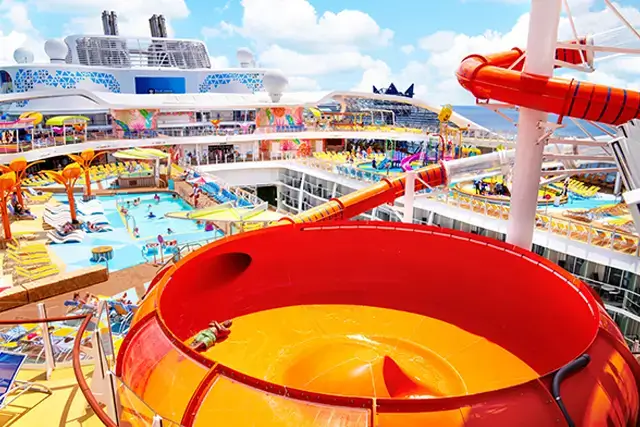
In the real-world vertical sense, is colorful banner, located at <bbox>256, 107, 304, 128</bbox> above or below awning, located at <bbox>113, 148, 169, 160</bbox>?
above

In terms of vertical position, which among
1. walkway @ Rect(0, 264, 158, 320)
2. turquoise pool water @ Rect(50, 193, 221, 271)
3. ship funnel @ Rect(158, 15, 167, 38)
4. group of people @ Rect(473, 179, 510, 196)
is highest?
ship funnel @ Rect(158, 15, 167, 38)

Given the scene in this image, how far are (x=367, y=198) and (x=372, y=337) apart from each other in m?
4.37

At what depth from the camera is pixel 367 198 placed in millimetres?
10398

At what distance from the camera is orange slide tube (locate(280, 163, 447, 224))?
9698mm

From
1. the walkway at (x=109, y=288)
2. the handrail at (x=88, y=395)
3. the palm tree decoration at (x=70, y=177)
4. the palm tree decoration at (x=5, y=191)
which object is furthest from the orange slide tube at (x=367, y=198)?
the palm tree decoration at (x=70, y=177)

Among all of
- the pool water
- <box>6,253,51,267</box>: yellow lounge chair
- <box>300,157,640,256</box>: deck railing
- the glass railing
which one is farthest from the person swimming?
the pool water

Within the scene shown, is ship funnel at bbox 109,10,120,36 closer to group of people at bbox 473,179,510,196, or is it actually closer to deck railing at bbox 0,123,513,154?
deck railing at bbox 0,123,513,154

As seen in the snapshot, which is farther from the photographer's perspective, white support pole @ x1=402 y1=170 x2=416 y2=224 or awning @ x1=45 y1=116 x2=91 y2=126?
awning @ x1=45 y1=116 x2=91 y2=126

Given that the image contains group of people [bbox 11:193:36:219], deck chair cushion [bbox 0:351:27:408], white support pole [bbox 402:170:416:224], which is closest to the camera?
deck chair cushion [bbox 0:351:27:408]

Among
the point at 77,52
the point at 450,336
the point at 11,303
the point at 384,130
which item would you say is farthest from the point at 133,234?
the point at 77,52

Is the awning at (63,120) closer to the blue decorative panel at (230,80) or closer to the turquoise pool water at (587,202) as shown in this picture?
the blue decorative panel at (230,80)

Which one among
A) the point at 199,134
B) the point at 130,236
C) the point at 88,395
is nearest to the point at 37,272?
the point at 130,236

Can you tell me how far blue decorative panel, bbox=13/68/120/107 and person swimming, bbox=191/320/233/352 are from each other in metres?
34.2

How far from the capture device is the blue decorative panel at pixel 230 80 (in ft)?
136
